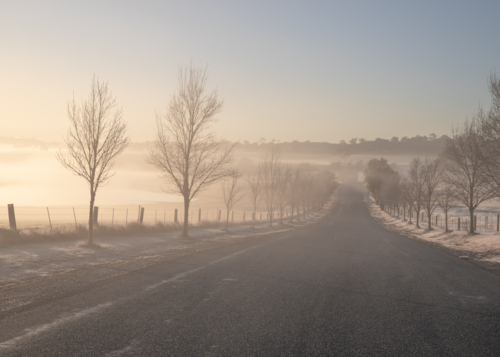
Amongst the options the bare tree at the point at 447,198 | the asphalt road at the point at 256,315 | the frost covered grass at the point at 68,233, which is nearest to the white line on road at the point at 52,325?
the asphalt road at the point at 256,315

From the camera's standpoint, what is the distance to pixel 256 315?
5.57m

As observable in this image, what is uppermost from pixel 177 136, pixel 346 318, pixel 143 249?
pixel 177 136

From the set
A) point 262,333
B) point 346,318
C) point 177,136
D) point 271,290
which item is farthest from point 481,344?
point 177,136

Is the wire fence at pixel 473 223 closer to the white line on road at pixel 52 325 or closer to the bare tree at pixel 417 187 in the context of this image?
the bare tree at pixel 417 187

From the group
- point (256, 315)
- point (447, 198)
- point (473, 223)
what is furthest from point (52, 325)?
point (447, 198)

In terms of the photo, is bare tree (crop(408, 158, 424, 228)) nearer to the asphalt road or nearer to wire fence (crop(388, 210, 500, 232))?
wire fence (crop(388, 210, 500, 232))

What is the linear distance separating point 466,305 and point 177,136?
1869 cm

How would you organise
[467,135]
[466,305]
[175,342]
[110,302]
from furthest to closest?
[467,135]
[466,305]
[110,302]
[175,342]

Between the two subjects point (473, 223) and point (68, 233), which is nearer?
point (68, 233)

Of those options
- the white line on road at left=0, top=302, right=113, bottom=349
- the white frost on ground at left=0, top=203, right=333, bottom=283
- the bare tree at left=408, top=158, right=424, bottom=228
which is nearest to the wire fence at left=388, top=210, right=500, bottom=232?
the bare tree at left=408, top=158, right=424, bottom=228

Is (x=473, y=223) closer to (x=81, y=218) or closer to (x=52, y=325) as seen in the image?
(x=52, y=325)

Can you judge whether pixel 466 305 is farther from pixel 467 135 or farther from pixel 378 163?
pixel 378 163

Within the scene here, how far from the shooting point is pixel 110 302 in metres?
6.10

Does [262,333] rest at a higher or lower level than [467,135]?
lower
